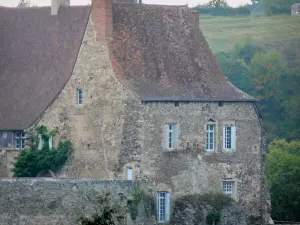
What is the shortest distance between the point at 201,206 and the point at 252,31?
65.1 meters

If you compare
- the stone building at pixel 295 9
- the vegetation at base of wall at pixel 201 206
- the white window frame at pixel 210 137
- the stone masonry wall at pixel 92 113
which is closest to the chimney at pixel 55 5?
the stone masonry wall at pixel 92 113

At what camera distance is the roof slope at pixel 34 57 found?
2943 inches

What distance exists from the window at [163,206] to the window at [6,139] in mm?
7948

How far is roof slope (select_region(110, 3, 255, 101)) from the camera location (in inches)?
2830

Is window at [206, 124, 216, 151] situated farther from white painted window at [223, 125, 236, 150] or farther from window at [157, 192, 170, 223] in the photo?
window at [157, 192, 170, 223]

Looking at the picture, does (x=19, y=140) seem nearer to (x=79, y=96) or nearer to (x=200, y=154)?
(x=79, y=96)

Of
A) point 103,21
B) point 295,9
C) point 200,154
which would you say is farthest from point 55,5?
point 295,9

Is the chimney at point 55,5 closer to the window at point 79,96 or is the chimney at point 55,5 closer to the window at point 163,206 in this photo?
the window at point 79,96

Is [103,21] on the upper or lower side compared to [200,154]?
upper

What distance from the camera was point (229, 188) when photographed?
240 ft

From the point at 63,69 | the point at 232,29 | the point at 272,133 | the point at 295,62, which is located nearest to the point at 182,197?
the point at 63,69

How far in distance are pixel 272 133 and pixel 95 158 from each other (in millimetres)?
41499

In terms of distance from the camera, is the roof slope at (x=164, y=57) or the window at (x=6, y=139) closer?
the roof slope at (x=164, y=57)

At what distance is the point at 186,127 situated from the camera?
7188 centimetres
